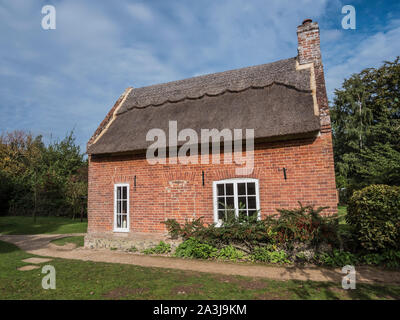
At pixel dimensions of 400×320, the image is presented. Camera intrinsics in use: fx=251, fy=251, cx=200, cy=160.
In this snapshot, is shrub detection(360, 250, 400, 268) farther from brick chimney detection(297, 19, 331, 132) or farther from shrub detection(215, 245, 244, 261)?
brick chimney detection(297, 19, 331, 132)

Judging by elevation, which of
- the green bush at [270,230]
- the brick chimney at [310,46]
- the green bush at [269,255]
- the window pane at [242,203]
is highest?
the brick chimney at [310,46]

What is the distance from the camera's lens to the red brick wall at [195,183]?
6871 mm

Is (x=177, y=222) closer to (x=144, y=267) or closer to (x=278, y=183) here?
(x=144, y=267)

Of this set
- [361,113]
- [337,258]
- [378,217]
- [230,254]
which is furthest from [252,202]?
[361,113]

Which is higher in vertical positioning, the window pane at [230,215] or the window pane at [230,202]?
the window pane at [230,202]

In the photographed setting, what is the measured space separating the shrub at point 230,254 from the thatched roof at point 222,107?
131 inches

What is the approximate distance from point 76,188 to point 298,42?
18.4 meters

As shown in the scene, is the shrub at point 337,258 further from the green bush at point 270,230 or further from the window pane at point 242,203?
the window pane at point 242,203

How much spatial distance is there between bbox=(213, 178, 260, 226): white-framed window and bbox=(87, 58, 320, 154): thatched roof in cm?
152

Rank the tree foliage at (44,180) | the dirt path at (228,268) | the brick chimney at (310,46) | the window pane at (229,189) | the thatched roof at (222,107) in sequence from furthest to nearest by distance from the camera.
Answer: the tree foliage at (44,180), the brick chimney at (310,46), the window pane at (229,189), the thatched roof at (222,107), the dirt path at (228,268)

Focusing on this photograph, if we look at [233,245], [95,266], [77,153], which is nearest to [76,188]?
[77,153]

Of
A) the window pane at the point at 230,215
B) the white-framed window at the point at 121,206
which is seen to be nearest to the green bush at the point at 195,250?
the window pane at the point at 230,215

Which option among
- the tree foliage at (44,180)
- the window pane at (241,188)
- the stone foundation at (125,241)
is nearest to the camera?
the window pane at (241,188)

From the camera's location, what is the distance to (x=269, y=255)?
6816mm
